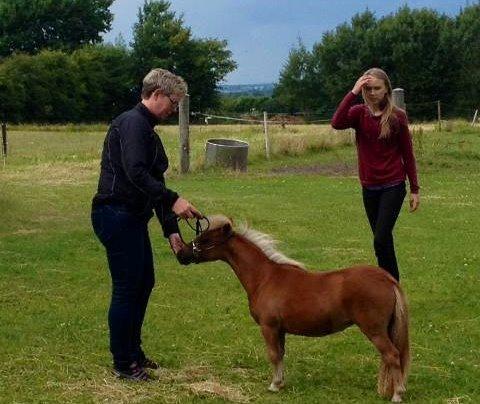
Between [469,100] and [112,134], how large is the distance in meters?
59.8

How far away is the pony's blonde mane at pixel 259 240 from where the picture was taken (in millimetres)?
5555

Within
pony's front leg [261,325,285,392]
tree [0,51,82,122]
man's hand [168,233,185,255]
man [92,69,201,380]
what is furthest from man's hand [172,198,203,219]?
tree [0,51,82,122]

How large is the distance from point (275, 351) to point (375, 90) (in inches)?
86.9

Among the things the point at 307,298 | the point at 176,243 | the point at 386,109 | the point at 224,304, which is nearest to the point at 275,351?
the point at 307,298

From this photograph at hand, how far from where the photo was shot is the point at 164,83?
17.9 ft

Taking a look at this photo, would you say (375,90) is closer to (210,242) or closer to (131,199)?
(210,242)

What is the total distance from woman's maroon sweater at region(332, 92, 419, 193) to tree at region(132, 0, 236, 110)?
63.2 metres

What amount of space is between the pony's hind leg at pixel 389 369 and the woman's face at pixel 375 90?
2047 millimetres

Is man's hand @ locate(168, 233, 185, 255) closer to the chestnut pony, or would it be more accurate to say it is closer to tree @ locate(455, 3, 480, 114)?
the chestnut pony

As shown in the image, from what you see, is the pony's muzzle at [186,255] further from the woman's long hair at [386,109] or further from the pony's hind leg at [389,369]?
the woman's long hair at [386,109]

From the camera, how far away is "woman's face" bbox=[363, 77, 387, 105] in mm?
6352

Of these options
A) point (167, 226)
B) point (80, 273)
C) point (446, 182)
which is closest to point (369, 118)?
point (167, 226)

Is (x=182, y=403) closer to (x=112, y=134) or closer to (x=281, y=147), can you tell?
(x=112, y=134)

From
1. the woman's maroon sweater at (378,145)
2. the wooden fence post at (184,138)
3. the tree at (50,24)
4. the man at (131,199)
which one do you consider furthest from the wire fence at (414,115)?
the man at (131,199)
